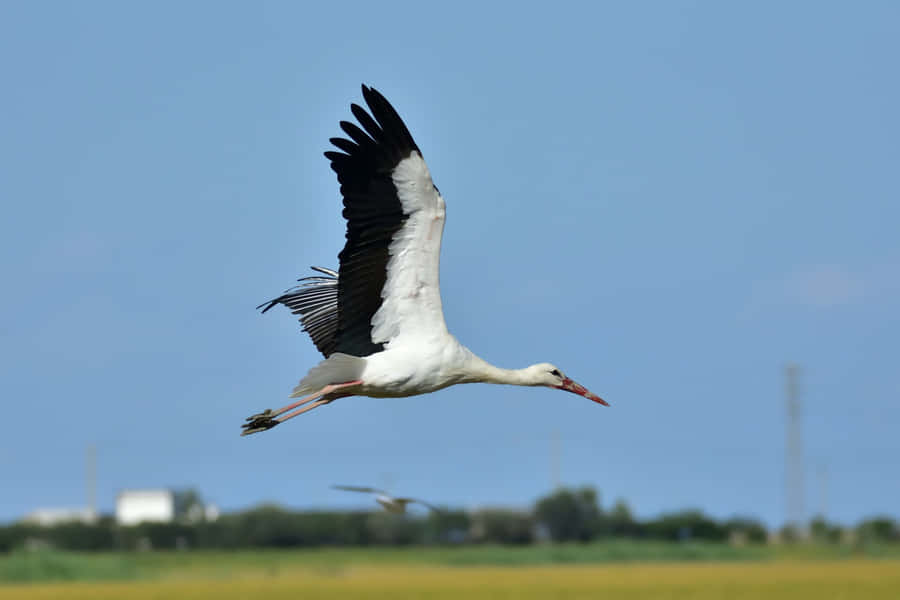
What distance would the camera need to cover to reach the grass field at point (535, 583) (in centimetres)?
5709

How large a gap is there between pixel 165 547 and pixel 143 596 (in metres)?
13.2

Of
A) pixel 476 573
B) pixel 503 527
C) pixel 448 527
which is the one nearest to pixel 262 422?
pixel 476 573

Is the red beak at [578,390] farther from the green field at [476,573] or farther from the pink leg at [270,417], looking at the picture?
the green field at [476,573]

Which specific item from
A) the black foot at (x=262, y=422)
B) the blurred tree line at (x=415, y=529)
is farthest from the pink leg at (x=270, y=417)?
the blurred tree line at (x=415, y=529)

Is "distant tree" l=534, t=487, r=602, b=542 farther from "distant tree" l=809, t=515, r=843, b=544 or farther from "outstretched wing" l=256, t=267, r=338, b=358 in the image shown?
"outstretched wing" l=256, t=267, r=338, b=358

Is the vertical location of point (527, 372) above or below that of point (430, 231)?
below

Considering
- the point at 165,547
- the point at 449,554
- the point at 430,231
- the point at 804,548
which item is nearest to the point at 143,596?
the point at 165,547

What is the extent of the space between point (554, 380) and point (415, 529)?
70.3 metres

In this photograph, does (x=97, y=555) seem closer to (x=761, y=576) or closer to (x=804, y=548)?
(x=761, y=576)

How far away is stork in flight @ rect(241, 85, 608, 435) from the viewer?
13.2m

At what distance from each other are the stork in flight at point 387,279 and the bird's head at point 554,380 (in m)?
0.96

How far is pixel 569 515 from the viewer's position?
285ft

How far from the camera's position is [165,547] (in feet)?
231

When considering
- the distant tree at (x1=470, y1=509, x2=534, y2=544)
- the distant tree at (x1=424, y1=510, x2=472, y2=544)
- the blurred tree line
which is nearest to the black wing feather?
the blurred tree line
